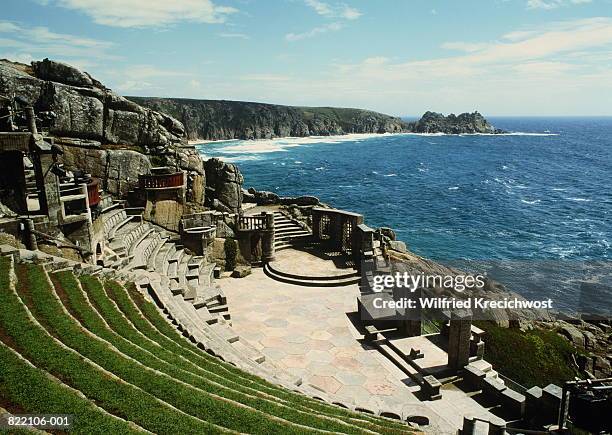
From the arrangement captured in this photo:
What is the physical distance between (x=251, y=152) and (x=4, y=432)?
12887cm

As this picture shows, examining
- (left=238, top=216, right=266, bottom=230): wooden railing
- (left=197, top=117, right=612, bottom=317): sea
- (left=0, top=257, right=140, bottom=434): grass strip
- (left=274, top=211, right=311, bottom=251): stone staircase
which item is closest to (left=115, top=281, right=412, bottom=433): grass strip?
(left=0, top=257, right=140, bottom=434): grass strip

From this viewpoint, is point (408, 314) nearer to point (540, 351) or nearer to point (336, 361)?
point (336, 361)

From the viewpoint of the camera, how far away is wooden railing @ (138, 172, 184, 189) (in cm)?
2734

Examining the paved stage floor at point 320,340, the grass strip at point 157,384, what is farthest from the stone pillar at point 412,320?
the grass strip at point 157,384

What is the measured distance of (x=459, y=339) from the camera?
42.4 feet

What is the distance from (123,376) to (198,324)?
5641mm

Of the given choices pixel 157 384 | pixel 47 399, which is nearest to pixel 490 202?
pixel 157 384

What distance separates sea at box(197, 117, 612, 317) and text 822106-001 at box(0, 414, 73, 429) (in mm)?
32120

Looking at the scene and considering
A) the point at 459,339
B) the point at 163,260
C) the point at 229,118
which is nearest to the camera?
the point at 459,339

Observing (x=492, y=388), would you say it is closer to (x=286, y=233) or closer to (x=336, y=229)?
(x=336, y=229)

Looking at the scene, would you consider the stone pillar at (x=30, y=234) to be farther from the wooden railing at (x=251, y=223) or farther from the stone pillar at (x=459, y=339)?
the stone pillar at (x=459, y=339)

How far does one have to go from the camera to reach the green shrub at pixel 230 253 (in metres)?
22.8

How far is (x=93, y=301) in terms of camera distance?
38.1 feet

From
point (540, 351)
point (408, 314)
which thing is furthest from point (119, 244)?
point (540, 351)
